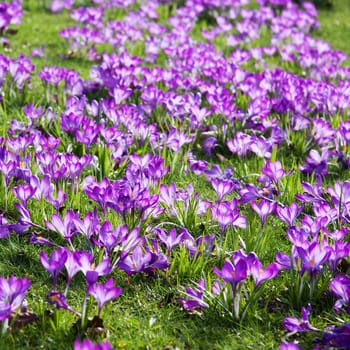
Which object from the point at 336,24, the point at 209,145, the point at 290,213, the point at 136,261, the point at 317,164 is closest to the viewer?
the point at 136,261

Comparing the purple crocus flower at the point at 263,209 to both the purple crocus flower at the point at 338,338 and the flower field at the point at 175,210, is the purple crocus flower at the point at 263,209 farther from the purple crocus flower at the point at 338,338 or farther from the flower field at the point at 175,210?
the purple crocus flower at the point at 338,338

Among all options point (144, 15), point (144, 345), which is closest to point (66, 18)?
point (144, 15)

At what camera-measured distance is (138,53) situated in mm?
6020

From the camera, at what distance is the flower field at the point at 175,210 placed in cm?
226

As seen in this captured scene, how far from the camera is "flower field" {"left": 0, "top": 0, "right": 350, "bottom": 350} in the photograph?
89.0 inches

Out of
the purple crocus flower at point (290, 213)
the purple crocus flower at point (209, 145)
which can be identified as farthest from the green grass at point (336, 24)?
the purple crocus flower at point (290, 213)

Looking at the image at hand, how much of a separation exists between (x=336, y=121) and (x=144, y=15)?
3.87 metres

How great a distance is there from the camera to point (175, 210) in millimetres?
2939

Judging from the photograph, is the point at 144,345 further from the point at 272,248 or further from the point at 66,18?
the point at 66,18

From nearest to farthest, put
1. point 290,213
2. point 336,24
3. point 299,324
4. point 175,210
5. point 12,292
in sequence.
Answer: point 12,292 < point 299,324 < point 290,213 < point 175,210 < point 336,24

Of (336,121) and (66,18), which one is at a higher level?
(336,121)

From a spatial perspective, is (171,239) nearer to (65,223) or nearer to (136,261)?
(136,261)

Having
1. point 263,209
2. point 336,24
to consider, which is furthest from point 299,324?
point 336,24

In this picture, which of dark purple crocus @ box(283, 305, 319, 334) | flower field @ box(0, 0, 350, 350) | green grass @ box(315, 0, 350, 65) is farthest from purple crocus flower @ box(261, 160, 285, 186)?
green grass @ box(315, 0, 350, 65)
